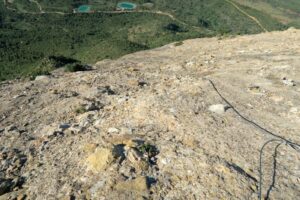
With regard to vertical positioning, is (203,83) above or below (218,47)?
above

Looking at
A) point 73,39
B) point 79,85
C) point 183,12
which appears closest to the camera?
point 79,85

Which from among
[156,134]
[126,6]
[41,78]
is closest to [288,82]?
[156,134]

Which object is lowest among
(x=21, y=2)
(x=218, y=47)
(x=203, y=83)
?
(x=21, y=2)

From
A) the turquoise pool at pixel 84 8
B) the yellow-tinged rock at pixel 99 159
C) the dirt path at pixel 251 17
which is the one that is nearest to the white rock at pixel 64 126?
the yellow-tinged rock at pixel 99 159

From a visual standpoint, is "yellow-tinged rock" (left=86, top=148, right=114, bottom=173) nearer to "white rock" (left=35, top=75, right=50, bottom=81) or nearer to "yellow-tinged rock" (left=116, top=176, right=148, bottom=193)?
"yellow-tinged rock" (left=116, top=176, right=148, bottom=193)

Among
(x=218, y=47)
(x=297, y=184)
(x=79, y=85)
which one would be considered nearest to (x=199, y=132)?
(x=297, y=184)

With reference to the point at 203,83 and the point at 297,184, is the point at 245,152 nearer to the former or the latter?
the point at 297,184

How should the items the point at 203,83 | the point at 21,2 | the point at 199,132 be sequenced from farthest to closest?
the point at 21,2 < the point at 203,83 < the point at 199,132
